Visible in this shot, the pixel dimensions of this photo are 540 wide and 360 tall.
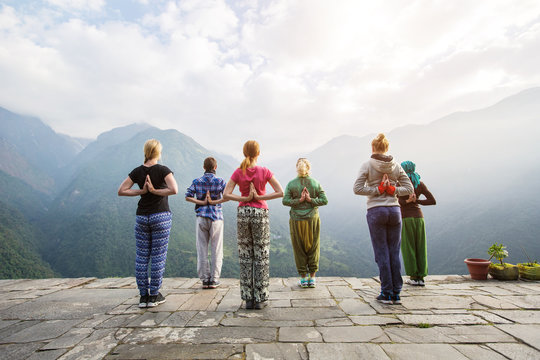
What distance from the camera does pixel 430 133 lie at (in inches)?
4894

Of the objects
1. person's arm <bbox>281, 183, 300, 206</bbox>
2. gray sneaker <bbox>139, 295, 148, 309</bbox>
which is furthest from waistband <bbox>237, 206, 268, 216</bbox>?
gray sneaker <bbox>139, 295, 148, 309</bbox>

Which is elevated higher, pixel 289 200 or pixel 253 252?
pixel 289 200

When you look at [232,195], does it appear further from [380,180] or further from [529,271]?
[529,271]

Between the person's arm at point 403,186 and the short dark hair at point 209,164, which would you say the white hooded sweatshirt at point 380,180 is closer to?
the person's arm at point 403,186

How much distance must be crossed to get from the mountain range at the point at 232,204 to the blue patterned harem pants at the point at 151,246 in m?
26.1

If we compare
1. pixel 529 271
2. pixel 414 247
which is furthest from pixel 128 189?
pixel 529 271

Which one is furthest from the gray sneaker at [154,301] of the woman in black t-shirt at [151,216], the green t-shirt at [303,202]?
the green t-shirt at [303,202]

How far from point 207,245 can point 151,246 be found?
1.24m

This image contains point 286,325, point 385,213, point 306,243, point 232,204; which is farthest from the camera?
point 232,204

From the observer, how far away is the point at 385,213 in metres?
3.36

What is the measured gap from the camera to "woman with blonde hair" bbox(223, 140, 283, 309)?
10.7 feet

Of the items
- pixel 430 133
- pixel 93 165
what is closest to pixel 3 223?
pixel 93 165

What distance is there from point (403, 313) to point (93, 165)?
114 m

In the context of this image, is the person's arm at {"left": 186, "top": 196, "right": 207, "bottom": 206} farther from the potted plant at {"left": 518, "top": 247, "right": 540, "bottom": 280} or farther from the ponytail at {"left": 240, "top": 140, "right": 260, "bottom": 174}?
the potted plant at {"left": 518, "top": 247, "right": 540, "bottom": 280}
